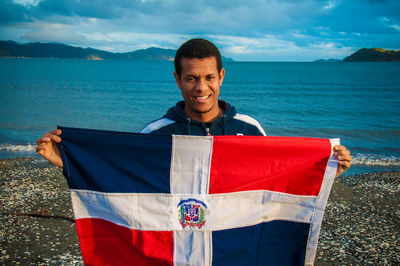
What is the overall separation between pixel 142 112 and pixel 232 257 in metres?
26.9

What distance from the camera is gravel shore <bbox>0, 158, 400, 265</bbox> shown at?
220 inches

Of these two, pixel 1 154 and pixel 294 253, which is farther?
pixel 1 154

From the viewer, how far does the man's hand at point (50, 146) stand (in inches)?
115

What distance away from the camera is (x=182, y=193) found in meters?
3.11

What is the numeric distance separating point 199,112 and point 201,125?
0.51 feet

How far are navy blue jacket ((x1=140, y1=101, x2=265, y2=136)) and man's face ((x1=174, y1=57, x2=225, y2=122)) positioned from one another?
164mm

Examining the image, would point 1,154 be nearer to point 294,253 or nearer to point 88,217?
point 88,217

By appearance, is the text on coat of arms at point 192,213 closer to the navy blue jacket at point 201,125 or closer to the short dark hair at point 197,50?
the navy blue jacket at point 201,125

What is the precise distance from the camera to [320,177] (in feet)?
10.5

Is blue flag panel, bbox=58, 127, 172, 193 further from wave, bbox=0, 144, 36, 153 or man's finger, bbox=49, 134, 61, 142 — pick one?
wave, bbox=0, 144, 36, 153

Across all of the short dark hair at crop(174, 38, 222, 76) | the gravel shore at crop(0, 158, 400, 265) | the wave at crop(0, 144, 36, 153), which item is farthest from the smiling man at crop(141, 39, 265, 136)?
the wave at crop(0, 144, 36, 153)

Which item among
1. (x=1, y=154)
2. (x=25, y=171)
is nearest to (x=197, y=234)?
(x=25, y=171)

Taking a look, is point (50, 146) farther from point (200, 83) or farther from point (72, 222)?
point (72, 222)

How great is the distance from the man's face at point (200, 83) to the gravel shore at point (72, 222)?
4018 millimetres
